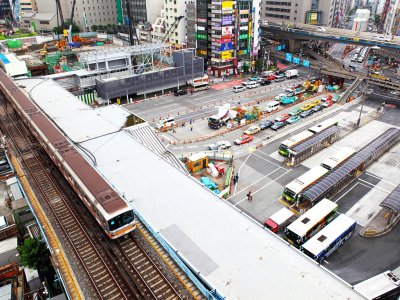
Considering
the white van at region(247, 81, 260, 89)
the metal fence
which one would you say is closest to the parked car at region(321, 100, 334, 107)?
the white van at region(247, 81, 260, 89)

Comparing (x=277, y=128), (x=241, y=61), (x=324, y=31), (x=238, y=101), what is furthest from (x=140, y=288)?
(x=324, y=31)

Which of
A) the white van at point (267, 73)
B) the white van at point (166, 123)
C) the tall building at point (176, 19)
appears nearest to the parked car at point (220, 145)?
the white van at point (166, 123)

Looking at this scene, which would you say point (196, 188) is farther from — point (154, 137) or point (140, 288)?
point (154, 137)

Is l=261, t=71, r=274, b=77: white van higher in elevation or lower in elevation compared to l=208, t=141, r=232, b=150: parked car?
higher

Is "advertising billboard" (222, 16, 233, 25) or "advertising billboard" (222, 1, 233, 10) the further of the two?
"advertising billboard" (222, 16, 233, 25)

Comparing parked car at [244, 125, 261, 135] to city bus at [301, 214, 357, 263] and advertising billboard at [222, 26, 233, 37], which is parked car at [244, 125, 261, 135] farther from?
advertising billboard at [222, 26, 233, 37]

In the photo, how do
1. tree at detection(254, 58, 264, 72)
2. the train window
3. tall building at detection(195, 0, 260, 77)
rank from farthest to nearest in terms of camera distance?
tree at detection(254, 58, 264, 72) < tall building at detection(195, 0, 260, 77) < the train window

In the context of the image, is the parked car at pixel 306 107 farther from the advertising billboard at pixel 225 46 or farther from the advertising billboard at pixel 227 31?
the advertising billboard at pixel 227 31

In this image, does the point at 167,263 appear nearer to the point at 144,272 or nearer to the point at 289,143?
the point at 144,272
